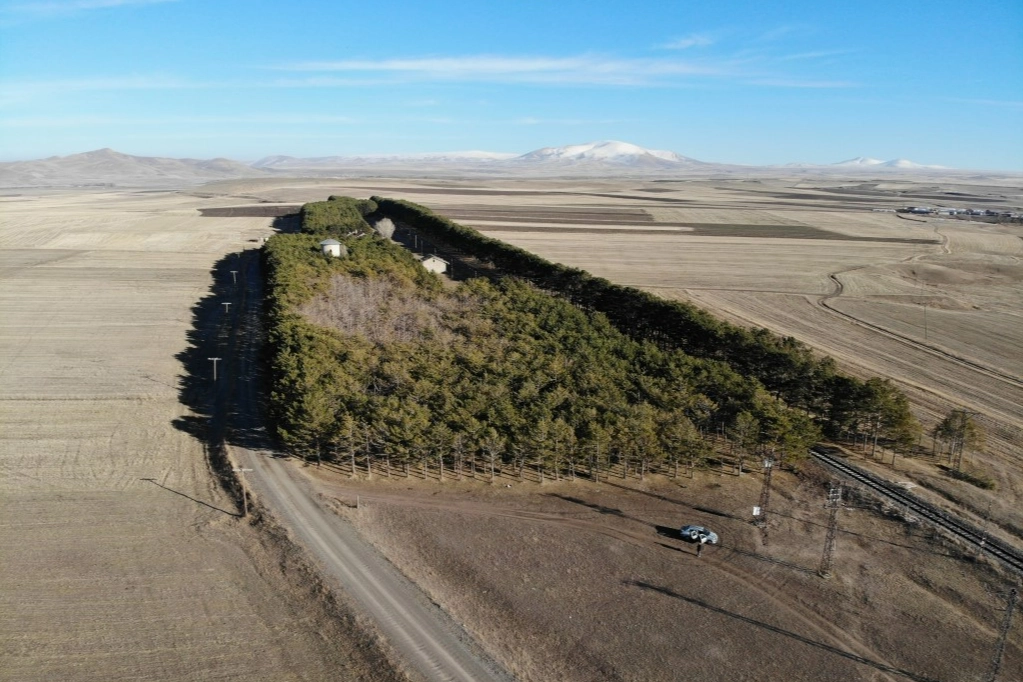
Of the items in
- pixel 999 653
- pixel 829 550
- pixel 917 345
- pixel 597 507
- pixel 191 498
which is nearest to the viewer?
pixel 999 653

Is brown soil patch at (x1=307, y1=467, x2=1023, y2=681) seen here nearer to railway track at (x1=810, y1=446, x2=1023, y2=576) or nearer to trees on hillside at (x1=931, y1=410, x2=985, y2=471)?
railway track at (x1=810, y1=446, x2=1023, y2=576)

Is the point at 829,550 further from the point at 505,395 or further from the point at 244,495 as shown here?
the point at 244,495

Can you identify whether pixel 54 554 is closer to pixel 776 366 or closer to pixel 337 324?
pixel 337 324

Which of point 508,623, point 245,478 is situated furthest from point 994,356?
point 245,478

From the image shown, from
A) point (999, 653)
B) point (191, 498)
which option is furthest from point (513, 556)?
point (999, 653)

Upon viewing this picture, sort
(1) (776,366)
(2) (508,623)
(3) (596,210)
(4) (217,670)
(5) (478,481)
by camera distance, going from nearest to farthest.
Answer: (4) (217,670) < (2) (508,623) < (5) (478,481) < (1) (776,366) < (3) (596,210)

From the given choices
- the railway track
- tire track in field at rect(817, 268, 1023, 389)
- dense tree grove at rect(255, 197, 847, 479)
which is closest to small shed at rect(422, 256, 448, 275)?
dense tree grove at rect(255, 197, 847, 479)
